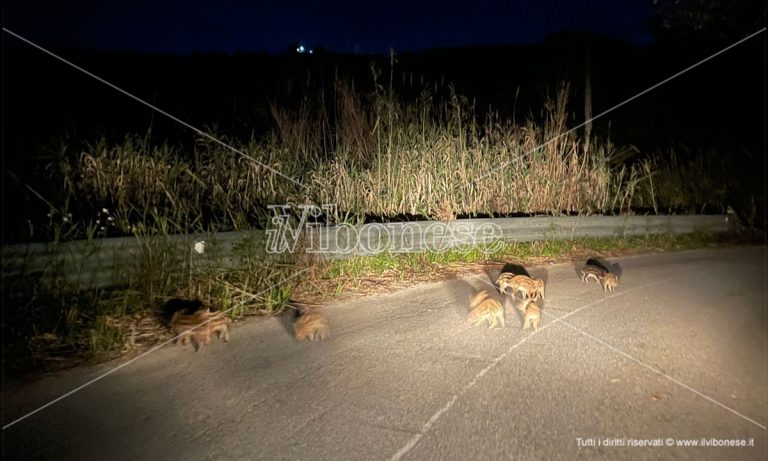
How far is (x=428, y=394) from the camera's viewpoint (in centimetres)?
395

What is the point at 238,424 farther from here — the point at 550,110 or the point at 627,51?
the point at 627,51

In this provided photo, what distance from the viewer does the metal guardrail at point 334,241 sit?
16.9 ft

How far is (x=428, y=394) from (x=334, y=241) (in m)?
3.47

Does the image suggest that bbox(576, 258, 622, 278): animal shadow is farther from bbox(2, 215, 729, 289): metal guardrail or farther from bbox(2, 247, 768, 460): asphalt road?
bbox(2, 247, 768, 460): asphalt road

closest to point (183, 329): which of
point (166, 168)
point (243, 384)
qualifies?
point (243, 384)

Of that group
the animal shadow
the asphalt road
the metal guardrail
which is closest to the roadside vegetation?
the metal guardrail

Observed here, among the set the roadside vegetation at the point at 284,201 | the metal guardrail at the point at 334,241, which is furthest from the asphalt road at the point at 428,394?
the metal guardrail at the point at 334,241

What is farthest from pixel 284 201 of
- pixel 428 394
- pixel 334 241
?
pixel 428 394

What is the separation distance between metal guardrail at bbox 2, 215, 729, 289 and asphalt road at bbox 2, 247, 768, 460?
125 cm

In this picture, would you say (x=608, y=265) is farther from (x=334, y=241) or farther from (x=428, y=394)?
(x=428, y=394)

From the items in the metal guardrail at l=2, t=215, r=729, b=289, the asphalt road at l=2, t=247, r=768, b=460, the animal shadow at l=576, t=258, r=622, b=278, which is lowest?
the asphalt road at l=2, t=247, r=768, b=460

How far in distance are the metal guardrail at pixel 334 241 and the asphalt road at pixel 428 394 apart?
1.25 metres

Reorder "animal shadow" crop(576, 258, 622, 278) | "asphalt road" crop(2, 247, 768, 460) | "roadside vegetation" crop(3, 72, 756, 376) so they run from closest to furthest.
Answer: "asphalt road" crop(2, 247, 768, 460)
"roadside vegetation" crop(3, 72, 756, 376)
"animal shadow" crop(576, 258, 622, 278)

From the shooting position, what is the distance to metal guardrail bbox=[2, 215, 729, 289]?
515 cm
